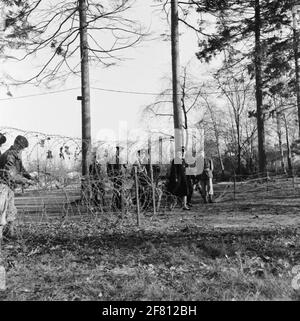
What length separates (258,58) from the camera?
1950 cm

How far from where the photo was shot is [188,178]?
11.8m

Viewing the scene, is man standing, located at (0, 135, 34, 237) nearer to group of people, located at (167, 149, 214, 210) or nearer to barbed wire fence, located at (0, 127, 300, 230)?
barbed wire fence, located at (0, 127, 300, 230)

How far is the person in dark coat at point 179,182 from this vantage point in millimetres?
11297

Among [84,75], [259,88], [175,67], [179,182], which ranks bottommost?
[179,182]

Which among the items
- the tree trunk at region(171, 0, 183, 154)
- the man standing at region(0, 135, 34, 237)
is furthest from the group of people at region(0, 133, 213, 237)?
the tree trunk at region(171, 0, 183, 154)

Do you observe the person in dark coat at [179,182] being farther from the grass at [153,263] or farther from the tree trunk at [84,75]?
the tree trunk at [84,75]

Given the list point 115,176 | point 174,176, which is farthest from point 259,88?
point 115,176

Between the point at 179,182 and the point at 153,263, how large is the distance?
5.82 m

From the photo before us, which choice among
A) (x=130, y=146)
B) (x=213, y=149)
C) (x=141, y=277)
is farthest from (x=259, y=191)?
(x=213, y=149)

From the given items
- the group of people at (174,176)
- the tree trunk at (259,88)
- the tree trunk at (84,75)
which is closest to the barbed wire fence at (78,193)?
the group of people at (174,176)

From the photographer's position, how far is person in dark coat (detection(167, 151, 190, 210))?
11.3 m

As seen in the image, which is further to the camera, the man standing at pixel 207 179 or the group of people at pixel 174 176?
the man standing at pixel 207 179

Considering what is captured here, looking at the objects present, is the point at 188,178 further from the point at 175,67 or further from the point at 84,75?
the point at 84,75

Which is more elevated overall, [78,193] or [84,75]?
[84,75]
